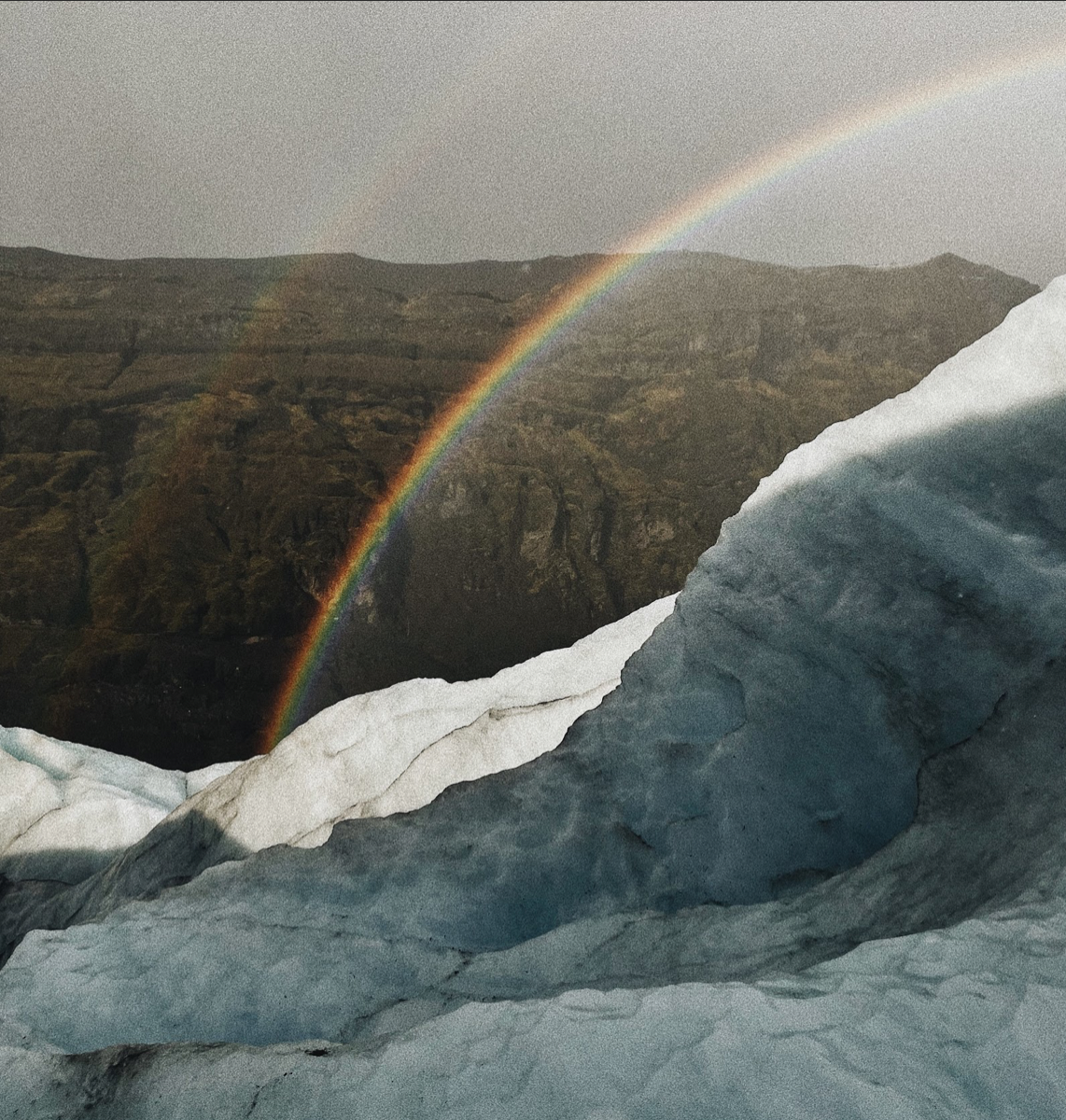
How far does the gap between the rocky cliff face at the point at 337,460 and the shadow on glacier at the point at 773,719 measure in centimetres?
3786

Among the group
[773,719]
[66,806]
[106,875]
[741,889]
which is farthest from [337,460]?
[741,889]

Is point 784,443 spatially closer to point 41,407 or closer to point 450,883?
point 41,407

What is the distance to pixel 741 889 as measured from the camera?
15.1ft

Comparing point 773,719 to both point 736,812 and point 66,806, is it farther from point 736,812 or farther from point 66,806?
point 66,806

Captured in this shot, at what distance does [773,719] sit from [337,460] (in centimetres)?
5279

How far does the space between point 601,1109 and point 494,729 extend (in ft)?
16.0

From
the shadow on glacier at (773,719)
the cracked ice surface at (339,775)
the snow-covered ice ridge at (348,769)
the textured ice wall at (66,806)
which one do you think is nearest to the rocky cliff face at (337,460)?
the textured ice wall at (66,806)

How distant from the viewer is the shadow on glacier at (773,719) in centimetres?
445

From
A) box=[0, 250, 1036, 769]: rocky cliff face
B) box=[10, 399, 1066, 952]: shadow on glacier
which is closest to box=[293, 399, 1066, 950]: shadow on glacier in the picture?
box=[10, 399, 1066, 952]: shadow on glacier

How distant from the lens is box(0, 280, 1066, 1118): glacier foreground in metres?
2.40

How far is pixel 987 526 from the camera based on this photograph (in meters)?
4.64

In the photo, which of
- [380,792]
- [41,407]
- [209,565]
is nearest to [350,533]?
[209,565]

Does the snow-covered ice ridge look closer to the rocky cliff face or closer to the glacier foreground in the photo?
the glacier foreground

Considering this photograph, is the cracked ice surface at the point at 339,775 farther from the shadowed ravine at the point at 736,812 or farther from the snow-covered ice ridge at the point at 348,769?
the shadowed ravine at the point at 736,812
